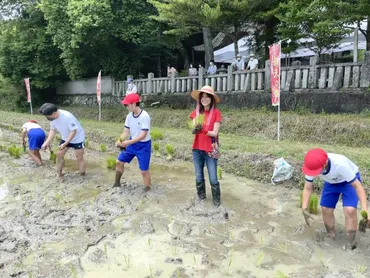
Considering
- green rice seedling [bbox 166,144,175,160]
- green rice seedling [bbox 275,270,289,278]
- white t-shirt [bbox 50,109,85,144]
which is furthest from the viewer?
green rice seedling [bbox 166,144,175,160]

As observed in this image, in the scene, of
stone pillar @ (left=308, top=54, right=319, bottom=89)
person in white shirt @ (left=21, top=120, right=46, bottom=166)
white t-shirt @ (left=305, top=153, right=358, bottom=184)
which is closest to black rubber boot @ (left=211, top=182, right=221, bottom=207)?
white t-shirt @ (left=305, top=153, right=358, bottom=184)

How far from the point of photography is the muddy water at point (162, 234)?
3381 mm

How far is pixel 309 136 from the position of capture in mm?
9023

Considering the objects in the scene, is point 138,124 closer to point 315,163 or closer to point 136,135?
point 136,135

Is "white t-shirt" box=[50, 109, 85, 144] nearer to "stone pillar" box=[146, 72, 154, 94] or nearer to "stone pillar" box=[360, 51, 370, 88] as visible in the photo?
"stone pillar" box=[360, 51, 370, 88]

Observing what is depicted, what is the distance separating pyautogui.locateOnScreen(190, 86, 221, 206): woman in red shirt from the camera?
185 inches

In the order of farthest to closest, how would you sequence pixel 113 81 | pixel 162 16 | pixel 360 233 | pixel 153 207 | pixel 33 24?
pixel 33 24 < pixel 113 81 < pixel 162 16 < pixel 153 207 < pixel 360 233

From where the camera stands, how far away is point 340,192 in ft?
→ 12.3

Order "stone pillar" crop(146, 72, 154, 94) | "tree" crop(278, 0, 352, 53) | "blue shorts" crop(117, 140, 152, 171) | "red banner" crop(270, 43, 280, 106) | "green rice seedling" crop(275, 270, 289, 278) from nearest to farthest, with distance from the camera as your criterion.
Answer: "green rice seedling" crop(275, 270, 289, 278), "blue shorts" crop(117, 140, 152, 171), "red banner" crop(270, 43, 280, 106), "tree" crop(278, 0, 352, 53), "stone pillar" crop(146, 72, 154, 94)

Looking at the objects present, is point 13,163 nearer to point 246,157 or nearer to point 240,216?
point 246,157

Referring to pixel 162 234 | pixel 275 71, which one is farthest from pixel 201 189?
pixel 275 71

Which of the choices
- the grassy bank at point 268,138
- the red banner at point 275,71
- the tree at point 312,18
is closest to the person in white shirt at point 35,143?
the grassy bank at point 268,138

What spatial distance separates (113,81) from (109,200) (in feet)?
45.2

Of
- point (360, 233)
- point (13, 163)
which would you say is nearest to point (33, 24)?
point (13, 163)
